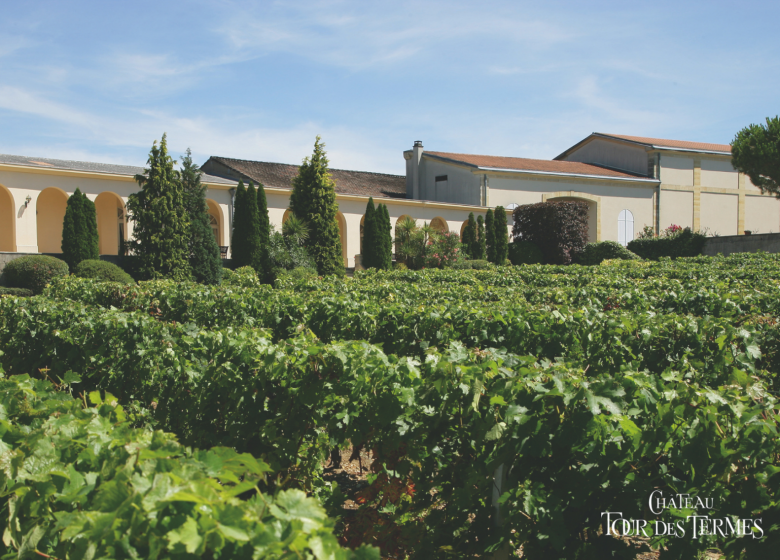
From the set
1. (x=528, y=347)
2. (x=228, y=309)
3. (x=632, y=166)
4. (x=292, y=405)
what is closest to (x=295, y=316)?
(x=228, y=309)

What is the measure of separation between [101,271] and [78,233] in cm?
281

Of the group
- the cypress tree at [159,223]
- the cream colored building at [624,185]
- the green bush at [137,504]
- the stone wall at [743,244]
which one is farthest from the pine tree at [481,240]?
the green bush at [137,504]

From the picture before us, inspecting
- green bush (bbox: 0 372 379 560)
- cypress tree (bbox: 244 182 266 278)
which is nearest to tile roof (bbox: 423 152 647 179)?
cypress tree (bbox: 244 182 266 278)

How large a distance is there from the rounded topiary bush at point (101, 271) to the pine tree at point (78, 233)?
147 centimetres

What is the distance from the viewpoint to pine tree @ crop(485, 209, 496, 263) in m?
27.6

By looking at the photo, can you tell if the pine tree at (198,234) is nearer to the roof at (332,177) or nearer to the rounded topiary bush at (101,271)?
the rounded topiary bush at (101,271)

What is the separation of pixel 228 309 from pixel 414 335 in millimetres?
2942

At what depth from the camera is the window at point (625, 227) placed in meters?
33.5

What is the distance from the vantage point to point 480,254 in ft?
89.6

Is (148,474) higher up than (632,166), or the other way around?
(632,166)

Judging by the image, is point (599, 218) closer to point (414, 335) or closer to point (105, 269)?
point (105, 269)

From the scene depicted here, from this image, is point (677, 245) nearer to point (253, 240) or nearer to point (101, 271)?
point (253, 240)

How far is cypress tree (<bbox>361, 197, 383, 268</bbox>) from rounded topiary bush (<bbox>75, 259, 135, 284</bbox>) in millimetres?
10399

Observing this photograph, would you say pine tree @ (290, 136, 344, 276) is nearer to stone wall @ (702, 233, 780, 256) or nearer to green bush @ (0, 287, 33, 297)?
green bush @ (0, 287, 33, 297)
